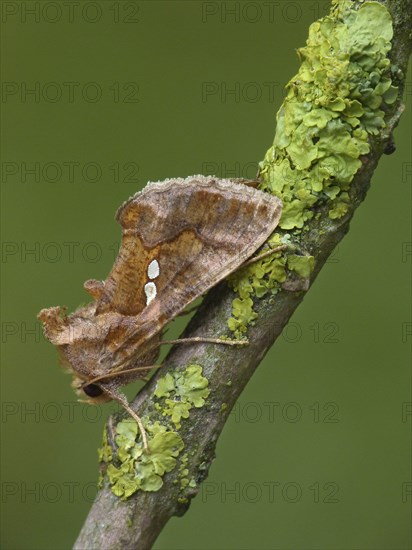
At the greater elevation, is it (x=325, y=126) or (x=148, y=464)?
(x=325, y=126)

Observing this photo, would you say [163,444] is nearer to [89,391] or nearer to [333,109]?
[89,391]

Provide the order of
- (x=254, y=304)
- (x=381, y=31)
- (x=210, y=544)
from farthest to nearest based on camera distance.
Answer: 1. (x=210, y=544)
2. (x=254, y=304)
3. (x=381, y=31)

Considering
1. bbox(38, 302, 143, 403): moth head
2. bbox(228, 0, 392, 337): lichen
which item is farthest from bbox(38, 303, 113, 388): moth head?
bbox(228, 0, 392, 337): lichen

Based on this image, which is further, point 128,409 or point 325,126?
point 128,409

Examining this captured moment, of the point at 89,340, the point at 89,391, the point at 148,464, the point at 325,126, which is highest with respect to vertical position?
the point at 325,126

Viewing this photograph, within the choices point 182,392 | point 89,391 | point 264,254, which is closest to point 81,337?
point 89,391

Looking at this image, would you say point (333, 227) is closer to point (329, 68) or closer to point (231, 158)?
point (329, 68)

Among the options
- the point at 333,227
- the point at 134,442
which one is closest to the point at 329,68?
the point at 333,227

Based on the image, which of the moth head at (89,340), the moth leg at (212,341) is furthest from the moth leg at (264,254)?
the moth head at (89,340)
